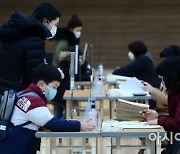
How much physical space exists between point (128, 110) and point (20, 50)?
3.17ft

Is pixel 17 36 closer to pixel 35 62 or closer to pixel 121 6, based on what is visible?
pixel 35 62

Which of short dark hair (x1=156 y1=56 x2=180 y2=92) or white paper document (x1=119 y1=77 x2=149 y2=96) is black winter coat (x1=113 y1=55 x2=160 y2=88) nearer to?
white paper document (x1=119 y1=77 x2=149 y2=96)

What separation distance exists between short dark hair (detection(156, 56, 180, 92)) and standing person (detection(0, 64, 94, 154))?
783 mm

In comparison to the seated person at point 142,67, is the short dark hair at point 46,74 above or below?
below

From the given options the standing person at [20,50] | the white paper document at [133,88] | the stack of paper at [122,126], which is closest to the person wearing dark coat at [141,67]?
the white paper document at [133,88]

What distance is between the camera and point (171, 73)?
4.50 m

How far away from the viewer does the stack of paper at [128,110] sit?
15.1 feet

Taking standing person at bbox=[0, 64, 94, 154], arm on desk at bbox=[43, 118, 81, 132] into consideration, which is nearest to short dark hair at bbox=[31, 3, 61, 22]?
standing person at bbox=[0, 64, 94, 154]

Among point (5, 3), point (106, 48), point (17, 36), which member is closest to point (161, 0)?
point (106, 48)

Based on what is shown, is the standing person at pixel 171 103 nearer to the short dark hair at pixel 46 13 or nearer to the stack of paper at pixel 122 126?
the stack of paper at pixel 122 126

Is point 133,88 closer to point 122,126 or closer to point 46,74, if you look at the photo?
point 122,126

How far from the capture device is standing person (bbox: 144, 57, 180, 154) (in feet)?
14.2

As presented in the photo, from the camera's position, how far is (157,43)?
13672 millimetres

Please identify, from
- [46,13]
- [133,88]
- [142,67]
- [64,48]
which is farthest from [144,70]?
[46,13]
